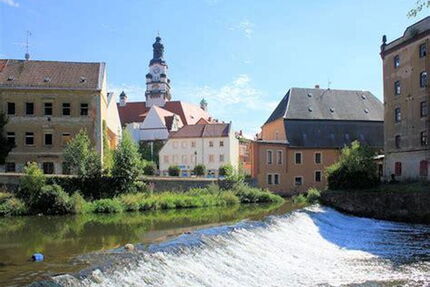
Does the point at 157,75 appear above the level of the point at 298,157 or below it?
above

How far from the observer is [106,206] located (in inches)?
1350

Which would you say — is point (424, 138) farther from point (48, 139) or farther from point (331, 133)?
point (48, 139)

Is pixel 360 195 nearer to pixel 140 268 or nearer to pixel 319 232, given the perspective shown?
pixel 319 232

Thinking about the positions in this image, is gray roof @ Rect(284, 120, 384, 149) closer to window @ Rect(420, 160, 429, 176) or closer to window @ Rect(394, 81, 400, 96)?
window @ Rect(394, 81, 400, 96)

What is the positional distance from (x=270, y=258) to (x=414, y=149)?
2874 centimetres

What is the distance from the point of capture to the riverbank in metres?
31.8

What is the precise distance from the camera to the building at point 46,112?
44.8 metres

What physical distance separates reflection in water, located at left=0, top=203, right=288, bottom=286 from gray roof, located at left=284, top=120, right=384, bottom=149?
24676 mm

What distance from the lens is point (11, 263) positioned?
1440 centimetres

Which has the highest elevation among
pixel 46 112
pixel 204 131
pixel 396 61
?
pixel 396 61

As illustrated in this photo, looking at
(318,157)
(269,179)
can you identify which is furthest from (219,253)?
(318,157)

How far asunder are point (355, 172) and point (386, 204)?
5845mm

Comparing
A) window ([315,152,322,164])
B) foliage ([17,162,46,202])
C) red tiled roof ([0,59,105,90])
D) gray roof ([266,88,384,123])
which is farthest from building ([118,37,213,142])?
foliage ([17,162,46,202])

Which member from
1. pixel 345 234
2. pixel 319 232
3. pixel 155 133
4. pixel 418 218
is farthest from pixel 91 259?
pixel 155 133
